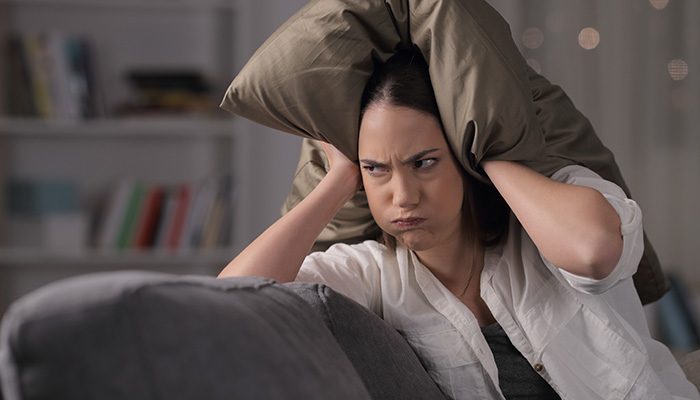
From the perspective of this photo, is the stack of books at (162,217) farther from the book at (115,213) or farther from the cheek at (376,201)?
the cheek at (376,201)

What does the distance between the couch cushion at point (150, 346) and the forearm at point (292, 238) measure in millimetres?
605

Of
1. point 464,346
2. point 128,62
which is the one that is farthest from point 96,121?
point 464,346

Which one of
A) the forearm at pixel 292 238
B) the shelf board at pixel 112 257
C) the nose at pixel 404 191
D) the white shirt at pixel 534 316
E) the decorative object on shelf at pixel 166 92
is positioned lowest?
the shelf board at pixel 112 257

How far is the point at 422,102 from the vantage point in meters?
1.41

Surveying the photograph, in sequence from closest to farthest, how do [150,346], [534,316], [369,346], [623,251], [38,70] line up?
[150,346]
[369,346]
[623,251]
[534,316]
[38,70]

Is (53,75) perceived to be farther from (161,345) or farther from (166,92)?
(161,345)

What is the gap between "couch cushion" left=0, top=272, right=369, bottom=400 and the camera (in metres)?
0.63

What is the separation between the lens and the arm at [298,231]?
4.65 ft

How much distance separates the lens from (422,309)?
4.83 ft

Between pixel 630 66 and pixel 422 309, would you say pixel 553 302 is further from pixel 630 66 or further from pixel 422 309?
pixel 630 66

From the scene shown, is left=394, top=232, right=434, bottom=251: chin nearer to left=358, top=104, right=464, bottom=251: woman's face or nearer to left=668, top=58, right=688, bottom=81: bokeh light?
left=358, top=104, right=464, bottom=251: woman's face

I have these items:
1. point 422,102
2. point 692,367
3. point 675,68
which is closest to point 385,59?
point 422,102

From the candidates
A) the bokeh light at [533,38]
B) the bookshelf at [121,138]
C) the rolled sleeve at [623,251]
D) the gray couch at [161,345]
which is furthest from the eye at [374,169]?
the bokeh light at [533,38]

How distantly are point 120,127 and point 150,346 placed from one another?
121 inches
